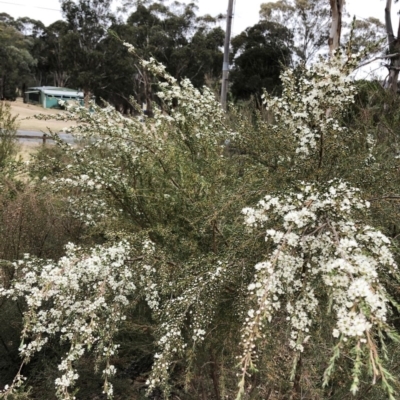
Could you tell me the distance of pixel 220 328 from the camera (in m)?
2.48

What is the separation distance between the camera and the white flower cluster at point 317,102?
6.51 ft

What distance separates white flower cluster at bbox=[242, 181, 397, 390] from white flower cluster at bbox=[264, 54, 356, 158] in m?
0.41

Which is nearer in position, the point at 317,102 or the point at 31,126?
the point at 317,102

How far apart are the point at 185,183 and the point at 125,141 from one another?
1.98 ft

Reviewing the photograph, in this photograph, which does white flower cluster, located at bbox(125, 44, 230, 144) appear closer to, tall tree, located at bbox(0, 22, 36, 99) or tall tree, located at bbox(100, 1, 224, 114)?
tall tree, located at bbox(100, 1, 224, 114)

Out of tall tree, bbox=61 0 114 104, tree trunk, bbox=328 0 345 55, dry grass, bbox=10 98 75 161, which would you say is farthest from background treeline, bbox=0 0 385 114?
tree trunk, bbox=328 0 345 55

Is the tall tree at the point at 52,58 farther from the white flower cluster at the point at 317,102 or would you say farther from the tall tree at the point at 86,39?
the white flower cluster at the point at 317,102

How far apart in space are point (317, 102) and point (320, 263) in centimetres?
87

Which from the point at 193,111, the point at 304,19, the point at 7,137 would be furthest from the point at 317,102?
the point at 304,19

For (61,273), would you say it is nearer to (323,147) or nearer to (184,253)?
(184,253)

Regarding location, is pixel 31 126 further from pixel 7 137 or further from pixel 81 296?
pixel 81 296

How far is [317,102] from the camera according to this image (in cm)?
206

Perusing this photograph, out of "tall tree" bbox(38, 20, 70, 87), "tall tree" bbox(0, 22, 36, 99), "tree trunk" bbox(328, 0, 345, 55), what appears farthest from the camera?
"tall tree" bbox(38, 20, 70, 87)

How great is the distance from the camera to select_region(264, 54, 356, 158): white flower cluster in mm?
1985
